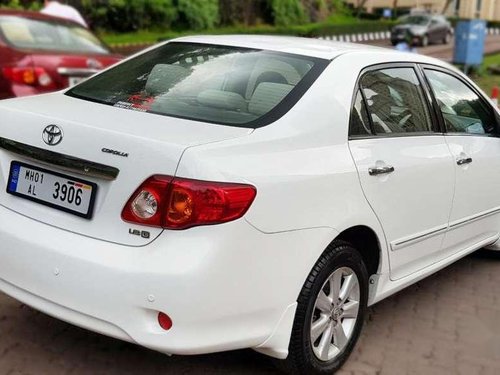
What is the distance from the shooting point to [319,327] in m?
3.19

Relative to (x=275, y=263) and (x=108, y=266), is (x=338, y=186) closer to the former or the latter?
(x=275, y=263)

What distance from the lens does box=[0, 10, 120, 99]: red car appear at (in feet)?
22.5

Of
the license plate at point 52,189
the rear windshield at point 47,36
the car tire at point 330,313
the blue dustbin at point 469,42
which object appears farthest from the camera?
the blue dustbin at point 469,42

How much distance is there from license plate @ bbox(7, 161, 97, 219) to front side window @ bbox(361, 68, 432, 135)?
59.1 inches

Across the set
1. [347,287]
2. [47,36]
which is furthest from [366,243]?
[47,36]

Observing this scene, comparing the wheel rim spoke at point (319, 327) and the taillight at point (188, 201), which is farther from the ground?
the taillight at point (188, 201)

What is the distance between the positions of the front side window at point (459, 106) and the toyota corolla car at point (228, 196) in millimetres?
281

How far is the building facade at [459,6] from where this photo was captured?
198 feet

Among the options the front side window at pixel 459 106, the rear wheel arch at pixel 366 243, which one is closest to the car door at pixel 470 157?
the front side window at pixel 459 106

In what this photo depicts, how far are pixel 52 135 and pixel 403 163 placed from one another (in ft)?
5.70

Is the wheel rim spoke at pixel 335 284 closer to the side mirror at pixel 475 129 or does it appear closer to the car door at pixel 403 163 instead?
the car door at pixel 403 163

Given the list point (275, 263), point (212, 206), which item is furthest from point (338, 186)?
point (212, 206)

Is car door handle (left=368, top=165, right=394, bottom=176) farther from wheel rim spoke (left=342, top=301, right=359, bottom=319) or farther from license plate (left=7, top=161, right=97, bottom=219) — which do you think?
license plate (left=7, top=161, right=97, bottom=219)

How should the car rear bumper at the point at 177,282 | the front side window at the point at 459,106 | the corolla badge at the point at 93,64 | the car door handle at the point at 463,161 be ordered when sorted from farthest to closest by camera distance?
the corolla badge at the point at 93,64 < the front side window at the point at 459,106 < the car door handle at the point at 463,161 < the car rear bumper at the point at 177,282
